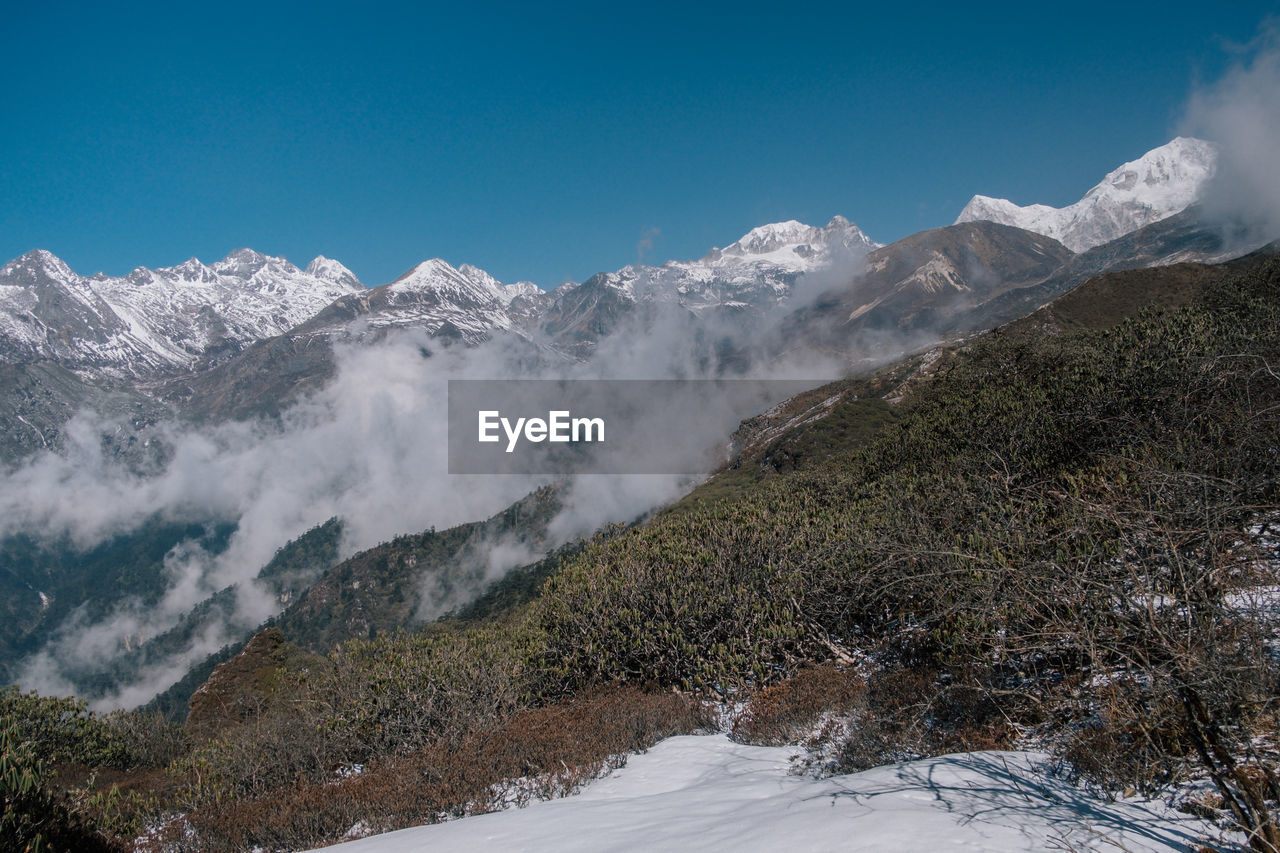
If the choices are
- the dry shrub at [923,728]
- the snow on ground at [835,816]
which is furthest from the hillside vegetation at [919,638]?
the snow on ground at [835,816]

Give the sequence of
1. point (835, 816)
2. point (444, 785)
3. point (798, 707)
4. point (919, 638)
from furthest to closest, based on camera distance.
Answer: point (919, 638)
point (798, 707)
point (444, 785)
point (835, 816)

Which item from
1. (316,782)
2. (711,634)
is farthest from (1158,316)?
(316,782)

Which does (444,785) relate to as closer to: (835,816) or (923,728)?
(835,816)

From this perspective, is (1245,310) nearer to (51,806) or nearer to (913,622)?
(913,622)

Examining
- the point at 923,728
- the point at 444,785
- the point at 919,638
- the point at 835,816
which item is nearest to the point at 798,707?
the point at 923,728

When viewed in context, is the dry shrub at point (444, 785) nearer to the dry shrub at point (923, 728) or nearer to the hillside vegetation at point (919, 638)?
the hillside vegetation at point (919, 638)

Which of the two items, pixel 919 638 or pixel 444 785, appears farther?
pixel 919 638
